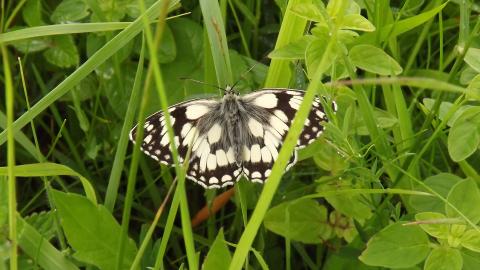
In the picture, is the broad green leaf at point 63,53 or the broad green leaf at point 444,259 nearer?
the broad green leaf at point 444,259

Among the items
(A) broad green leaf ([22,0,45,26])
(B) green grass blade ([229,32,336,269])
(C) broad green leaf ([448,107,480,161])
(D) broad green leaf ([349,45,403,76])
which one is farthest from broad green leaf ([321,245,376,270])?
(A) broad green leaf ([22,0,45,26])

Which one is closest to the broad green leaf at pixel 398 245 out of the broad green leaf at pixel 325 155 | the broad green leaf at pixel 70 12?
the broad green leaf at pixel 325 155

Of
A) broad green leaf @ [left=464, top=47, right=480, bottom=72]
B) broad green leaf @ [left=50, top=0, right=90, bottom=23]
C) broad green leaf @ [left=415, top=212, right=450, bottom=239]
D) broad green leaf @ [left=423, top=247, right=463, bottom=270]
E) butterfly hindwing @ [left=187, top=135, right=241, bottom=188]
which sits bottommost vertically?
broad green leaf @ [left=423, top=247, right=463, bottom=270]

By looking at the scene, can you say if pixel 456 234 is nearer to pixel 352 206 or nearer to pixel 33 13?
pixel 352 206

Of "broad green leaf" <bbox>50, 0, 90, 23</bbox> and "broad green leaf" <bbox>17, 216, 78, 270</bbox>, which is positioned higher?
"broad green leaf" <bbox>50, 0, 90, 23</bbox>

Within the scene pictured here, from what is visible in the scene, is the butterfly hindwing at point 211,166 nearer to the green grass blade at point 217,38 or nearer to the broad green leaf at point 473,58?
the green grass blade at point 217,38

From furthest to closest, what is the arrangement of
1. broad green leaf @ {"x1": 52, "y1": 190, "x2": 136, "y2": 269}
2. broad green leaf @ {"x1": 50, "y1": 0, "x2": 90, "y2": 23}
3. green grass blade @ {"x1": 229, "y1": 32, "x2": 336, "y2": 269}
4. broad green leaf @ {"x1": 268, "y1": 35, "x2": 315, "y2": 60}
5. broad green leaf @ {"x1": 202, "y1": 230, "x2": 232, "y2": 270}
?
broad green leaf @ {"x1": 50, "y1": 0, "x2": 90, "y2": 23}, broad green leaf @ {"x1": 268, "y1": 35, "x2": 315, "y2": 60}, broad green leaf @ {"x1": 52, "y1": 190, "x2": 136, "y2": 269}, broad green leaf @ {"x1": 202, "y1": 230, "x2": 232, "y2": 270}, green grass blade @ {"x1": 229, "y1": 32, "x2": 336, "y2": 269}

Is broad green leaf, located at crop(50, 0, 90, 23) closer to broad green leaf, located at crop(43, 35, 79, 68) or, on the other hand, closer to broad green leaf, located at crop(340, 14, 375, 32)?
broad green leaf, located at crop(43, 35, 79, 68)
